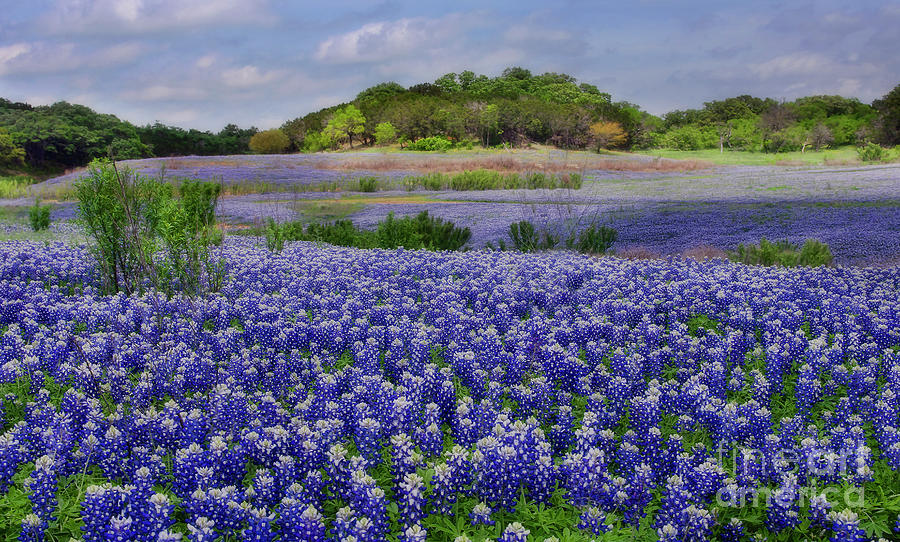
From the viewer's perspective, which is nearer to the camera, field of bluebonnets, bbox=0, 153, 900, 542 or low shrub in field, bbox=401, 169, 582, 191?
field of bluebonnets, bbox=0, 153, 900, 542

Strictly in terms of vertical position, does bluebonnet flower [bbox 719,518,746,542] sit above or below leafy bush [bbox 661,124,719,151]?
below

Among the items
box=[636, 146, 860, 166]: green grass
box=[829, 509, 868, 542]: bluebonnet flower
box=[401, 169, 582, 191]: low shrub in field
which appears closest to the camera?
box=[829, 509, 868, 542]: bluebonnet flower

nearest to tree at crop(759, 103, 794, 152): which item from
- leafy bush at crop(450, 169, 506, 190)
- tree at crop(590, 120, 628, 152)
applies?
tree at crop(590, 120, 628, 152)

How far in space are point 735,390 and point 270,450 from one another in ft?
12.3

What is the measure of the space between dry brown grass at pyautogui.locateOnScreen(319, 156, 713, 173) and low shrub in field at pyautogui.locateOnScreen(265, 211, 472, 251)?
13.2 metres

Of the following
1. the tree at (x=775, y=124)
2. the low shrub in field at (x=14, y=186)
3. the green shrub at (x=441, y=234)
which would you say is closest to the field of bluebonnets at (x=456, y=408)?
the green shrub at (x=441, y=234)

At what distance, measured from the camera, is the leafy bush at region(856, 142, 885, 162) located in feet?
94.8

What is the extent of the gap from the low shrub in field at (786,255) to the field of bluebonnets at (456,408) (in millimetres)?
3724

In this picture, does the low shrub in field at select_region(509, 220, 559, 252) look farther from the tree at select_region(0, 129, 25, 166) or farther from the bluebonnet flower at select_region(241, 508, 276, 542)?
the tree at select_region(0, 129, 25, 166)

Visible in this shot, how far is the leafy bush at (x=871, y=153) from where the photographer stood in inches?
1137

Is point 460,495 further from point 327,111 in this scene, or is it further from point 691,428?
point 327,111

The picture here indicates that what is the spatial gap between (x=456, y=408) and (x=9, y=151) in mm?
39651

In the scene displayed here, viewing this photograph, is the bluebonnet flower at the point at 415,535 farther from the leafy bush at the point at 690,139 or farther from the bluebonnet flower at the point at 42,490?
the leafy bush at the point at 690,139

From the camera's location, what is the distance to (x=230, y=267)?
10852 millimetres
